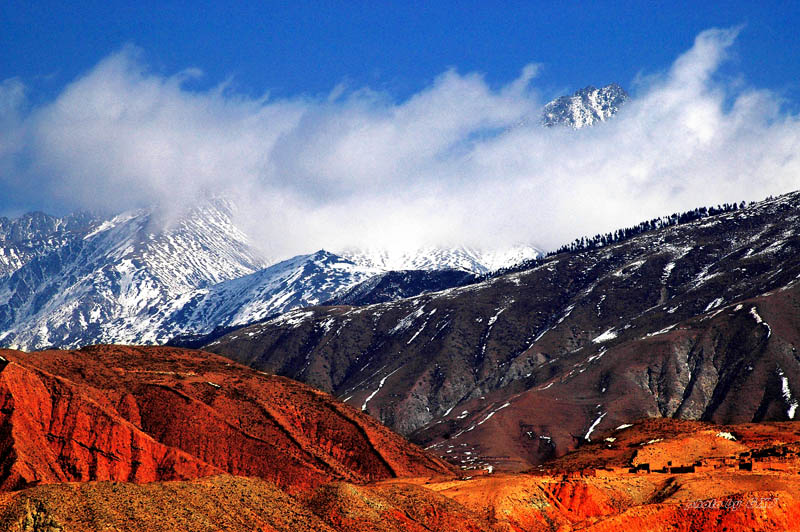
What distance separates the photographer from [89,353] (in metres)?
113

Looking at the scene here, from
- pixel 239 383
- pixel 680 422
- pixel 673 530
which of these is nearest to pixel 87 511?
pixel 673 530

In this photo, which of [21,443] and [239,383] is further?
[239,383]

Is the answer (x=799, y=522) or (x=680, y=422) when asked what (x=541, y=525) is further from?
(x=680, y=422)

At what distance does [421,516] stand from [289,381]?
50.5 metres

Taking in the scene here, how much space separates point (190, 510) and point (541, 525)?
36292 millimetres

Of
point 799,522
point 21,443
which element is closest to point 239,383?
point 21,443

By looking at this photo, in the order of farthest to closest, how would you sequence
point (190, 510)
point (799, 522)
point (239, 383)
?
point (239, 383), point (799, 522), point (190, 510)

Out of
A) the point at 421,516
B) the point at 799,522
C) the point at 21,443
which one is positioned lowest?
the point at 799,522

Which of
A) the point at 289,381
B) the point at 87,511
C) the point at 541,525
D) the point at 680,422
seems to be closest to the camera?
the point at 87,511

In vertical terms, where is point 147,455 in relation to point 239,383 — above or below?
below

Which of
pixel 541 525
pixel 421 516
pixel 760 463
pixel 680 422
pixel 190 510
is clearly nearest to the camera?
pixel 190 510

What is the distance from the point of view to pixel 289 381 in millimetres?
122375

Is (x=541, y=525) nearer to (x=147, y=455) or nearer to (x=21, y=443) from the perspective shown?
(x=147, y=455)

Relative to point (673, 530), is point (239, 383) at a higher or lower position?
higher
